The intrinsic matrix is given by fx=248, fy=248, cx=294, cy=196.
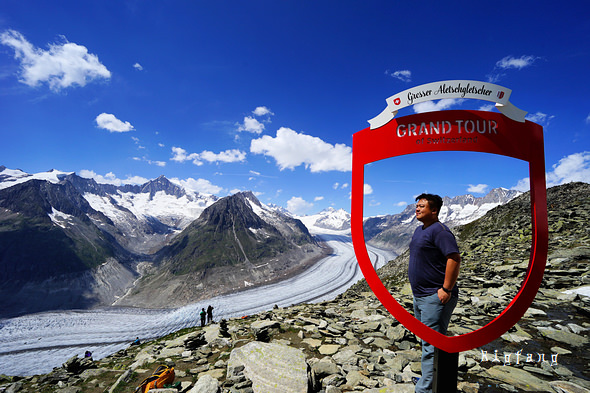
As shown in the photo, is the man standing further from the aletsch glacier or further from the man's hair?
the aletsch glacier

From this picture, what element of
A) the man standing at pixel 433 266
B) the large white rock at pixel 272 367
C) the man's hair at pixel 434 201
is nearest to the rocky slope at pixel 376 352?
the large white rock at pixel 272 367

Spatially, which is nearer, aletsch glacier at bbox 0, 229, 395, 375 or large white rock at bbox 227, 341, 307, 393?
large white rock at bbox 227, 341, 307, 393

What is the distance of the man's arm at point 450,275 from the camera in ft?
12.2

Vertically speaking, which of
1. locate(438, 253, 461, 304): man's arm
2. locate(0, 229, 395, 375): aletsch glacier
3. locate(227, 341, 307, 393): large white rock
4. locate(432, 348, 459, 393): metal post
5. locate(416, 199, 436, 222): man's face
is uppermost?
locate(416, 199, 436, 222): man's face

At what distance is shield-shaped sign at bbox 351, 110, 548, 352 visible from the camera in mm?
3750

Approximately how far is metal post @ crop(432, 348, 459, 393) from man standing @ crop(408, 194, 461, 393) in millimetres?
400

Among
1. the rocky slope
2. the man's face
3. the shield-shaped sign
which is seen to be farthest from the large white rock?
the man's face

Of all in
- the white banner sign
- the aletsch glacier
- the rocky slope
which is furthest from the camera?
the aletsch glacier

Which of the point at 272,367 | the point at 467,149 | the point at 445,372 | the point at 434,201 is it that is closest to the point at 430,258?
the point at 434,201

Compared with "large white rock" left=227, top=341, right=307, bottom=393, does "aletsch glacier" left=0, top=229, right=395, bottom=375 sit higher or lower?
lower

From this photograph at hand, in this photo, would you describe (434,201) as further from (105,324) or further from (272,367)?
(105,324)

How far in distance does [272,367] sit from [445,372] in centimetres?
443

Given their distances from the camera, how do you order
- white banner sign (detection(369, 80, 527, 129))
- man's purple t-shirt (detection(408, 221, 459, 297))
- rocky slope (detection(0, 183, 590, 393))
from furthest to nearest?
1. rocky slope (detection(0, 183, 590, 393))
2. man's purple t-shirt (detection(408, 221, 459, 297))
3. white banner sign (detection(369, 80, 527, 129))

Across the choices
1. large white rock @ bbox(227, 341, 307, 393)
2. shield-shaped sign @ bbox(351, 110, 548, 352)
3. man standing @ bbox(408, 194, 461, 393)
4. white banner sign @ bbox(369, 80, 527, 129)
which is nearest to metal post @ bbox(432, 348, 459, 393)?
shield-shaped sign @ bbox(351, 110, 548, 352)
